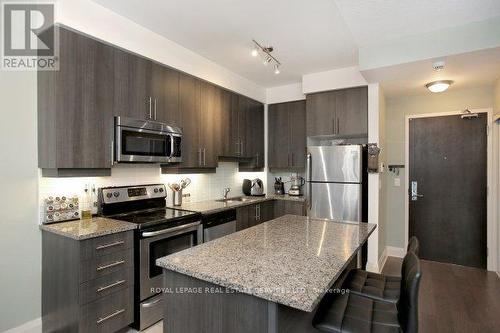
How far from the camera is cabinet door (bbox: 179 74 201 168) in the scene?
3.06m

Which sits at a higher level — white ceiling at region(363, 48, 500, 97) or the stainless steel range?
white ceiling at region(363, 48, 500, 97)

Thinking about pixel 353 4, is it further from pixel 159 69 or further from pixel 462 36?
pixel 159 69

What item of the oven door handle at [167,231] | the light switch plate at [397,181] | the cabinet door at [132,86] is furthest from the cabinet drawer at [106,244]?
the light switch plate at [397,181]

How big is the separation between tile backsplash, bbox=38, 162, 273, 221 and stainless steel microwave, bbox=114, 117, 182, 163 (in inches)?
12.0

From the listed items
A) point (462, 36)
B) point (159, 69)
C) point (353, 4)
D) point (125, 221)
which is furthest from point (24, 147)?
point (462, 36)

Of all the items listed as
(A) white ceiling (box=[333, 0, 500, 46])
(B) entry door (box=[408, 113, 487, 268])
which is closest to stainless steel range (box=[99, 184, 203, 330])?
(A) white ceiling (box=[333, 0, 500, 46])

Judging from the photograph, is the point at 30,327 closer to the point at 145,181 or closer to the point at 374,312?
the point at 145,181

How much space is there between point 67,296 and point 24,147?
1178mm

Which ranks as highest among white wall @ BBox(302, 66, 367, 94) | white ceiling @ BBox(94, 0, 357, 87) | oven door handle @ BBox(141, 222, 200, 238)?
white ceiling @ BBox(94, 0, 357, 87)

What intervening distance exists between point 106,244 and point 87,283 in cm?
28

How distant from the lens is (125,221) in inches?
90.9

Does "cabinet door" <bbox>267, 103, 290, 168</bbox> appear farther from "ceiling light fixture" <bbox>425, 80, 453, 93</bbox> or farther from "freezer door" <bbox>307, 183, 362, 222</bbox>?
"ceiling light fixture" <bbox>425, 80, 453, 93</bbox>

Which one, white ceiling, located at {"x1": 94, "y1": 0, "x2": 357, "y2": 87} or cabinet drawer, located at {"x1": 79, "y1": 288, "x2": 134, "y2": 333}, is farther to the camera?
white ceiling, located at {"x1": 94, "y1": 0, "x2": 357, "y2": 87}

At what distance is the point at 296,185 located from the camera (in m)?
4.47
